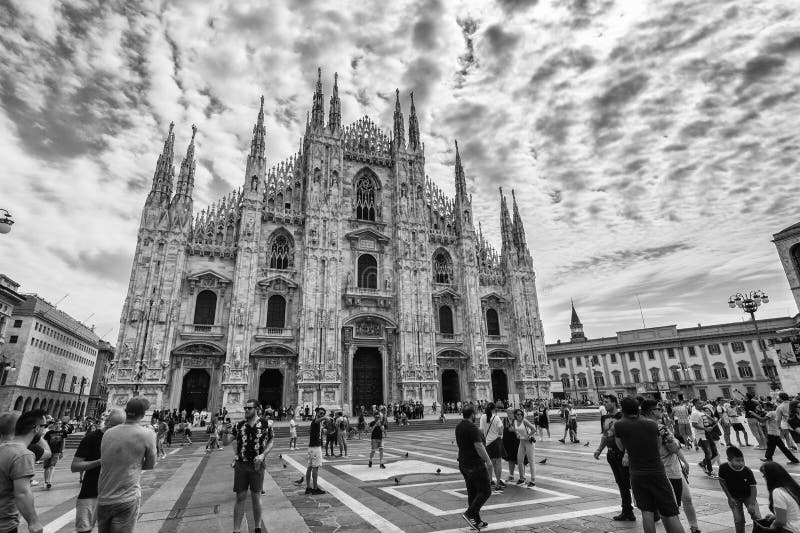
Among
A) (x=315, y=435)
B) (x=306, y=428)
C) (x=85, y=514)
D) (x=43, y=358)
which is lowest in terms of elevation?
(x=306, y=428)

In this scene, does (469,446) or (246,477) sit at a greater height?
(469,446)

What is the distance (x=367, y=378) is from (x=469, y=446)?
2788 cm

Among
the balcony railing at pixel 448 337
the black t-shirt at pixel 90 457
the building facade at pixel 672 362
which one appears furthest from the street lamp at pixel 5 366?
the building facade at pixel 672 362

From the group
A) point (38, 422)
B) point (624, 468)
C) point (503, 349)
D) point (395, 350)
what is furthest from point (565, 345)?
point (38, 422)

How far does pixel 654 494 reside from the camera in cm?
467

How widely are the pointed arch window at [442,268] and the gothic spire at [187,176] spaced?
2131 centimetres

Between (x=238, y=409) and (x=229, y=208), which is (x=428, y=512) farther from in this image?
(x=229, y=208)

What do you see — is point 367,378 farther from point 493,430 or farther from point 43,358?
point 43,358

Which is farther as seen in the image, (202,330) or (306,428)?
(202,330)

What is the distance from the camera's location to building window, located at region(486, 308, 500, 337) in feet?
126

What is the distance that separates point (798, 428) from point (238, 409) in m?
27.2

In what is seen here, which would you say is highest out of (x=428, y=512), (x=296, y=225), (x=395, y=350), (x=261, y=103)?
(x=261, y=103)

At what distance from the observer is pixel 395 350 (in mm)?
33531

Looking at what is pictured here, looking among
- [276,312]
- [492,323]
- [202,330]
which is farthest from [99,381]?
[492,323]
